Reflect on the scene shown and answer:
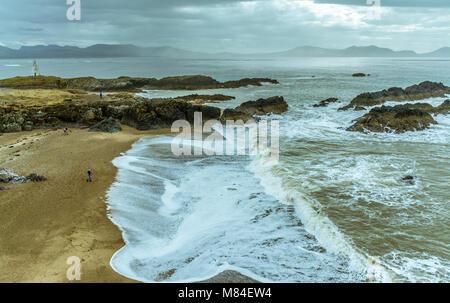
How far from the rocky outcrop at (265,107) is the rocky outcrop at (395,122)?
28.7 feet

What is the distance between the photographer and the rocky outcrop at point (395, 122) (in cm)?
1841

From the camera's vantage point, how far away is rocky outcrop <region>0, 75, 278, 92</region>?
137 feet

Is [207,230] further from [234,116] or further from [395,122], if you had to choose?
[395,122]

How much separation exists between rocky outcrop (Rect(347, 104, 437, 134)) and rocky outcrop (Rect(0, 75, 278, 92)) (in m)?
34.0

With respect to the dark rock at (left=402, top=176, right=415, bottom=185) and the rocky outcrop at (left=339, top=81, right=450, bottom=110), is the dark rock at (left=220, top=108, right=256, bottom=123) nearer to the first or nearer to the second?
the rocky outcrop at (left=339, top=81, right=450, bottom=110)

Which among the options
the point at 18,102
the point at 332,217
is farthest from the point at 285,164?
the point at 18,102

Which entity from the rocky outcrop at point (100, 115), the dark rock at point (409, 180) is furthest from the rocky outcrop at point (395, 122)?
the rocky outcrop at point (100, 115)

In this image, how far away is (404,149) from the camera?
580 inches

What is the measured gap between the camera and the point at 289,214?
28.7 ft

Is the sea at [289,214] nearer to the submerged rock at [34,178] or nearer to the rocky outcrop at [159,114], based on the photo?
the submerged rock at [34,178]
